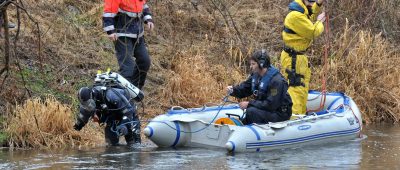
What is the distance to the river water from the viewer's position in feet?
30.1

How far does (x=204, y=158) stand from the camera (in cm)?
973

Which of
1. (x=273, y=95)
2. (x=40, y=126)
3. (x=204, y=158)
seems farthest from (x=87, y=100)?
(x=273, y=95)

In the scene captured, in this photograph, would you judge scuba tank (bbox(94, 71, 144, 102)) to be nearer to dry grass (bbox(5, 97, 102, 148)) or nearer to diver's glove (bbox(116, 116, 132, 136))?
diver's glove (bbox(116, 116, 132, 136))

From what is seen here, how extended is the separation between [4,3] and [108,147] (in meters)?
2.30

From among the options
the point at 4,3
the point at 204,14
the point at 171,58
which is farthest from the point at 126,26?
the point at 204,14

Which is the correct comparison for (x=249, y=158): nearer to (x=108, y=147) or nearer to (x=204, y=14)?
(x=108, y=147)

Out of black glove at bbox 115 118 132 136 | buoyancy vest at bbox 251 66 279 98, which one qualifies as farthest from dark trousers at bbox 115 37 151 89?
buoyancy vest at bbox 251 66 279 98

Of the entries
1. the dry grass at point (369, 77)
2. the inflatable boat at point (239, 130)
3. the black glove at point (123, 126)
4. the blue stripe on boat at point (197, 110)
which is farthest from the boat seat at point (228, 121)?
the dry grass at point (369, 77)

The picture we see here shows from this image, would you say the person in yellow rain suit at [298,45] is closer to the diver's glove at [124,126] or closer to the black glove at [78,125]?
the diver's glove at [124,126]

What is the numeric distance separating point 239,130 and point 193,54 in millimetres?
4513

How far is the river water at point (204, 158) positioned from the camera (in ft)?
30.1

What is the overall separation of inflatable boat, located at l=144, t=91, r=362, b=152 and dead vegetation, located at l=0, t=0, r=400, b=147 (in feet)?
3.54

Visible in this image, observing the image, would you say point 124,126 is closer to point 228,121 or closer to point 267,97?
point 228,121

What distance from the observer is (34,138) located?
10.5 meters
